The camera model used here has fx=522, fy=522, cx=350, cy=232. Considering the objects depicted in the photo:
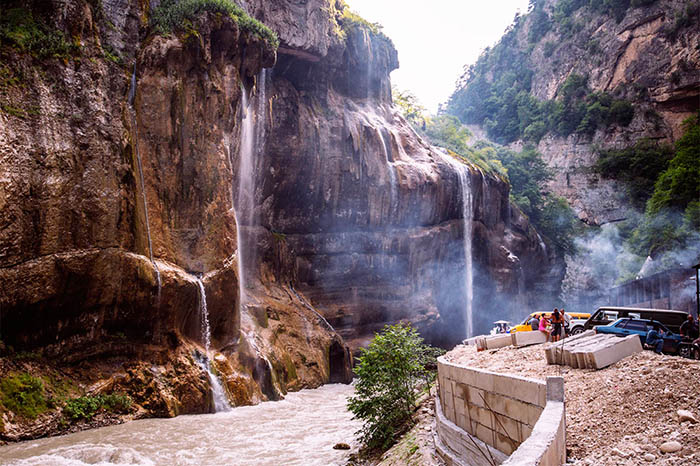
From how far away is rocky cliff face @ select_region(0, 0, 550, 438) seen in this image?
14.6 m

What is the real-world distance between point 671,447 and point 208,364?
49.2 feet

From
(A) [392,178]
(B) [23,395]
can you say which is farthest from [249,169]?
(B) [23,395]

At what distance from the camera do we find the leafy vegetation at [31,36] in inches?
589

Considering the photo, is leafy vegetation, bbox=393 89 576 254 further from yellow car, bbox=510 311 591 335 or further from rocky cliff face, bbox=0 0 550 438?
yellow car, bbox=510 311 591 335

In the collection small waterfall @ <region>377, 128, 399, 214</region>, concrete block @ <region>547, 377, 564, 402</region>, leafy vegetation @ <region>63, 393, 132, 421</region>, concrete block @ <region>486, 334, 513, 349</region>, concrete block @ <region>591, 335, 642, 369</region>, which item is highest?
small waterfall @ <region>377, 128, 399, 214</region>

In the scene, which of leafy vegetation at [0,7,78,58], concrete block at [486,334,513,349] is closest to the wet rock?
concrete block at [486,334,513,349]

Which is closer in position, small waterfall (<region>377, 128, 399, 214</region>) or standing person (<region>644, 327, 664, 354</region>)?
standing person (<region>644, 327, 664, 354</region>)

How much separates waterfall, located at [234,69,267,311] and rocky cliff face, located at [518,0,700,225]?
41.3 meters

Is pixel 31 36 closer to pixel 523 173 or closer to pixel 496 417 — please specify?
pixel 496 417

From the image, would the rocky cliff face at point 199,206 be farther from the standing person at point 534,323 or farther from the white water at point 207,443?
the standing person at point 534,323

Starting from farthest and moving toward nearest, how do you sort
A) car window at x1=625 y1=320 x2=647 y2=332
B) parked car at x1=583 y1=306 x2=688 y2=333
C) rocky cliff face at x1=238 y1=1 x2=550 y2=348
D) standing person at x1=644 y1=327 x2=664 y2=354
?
rocky cliff face at x1=238 y1=1 x2=550 y2=348
parked car at x1=583 y1=306 x2=688 y2=333
car window at x1=625 y1=320 x2=647 y2=332
standing person at x1=644 y1=327 x2=664 y2=354

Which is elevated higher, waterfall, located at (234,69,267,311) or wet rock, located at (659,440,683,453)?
waterfall, located at (234,69,267,311)

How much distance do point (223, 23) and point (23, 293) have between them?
12683 mm

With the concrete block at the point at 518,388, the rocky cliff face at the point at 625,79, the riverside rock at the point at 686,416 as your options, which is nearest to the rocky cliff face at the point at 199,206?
the concrete block at the point at 518,388
